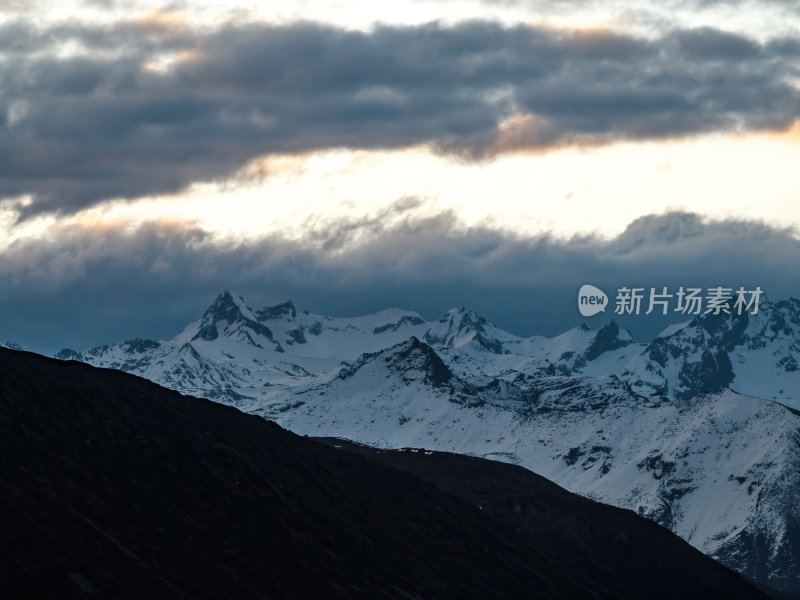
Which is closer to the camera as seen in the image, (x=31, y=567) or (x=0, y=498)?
(x=31, y=567)

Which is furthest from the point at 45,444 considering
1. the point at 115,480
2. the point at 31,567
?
the point at 31,567

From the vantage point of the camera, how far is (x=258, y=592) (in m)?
183

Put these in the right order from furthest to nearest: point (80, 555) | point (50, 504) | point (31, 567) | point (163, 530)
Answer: point (163, 530), point (50, 504), point (80, 555), point (31, 567)

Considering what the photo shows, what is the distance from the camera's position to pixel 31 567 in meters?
152

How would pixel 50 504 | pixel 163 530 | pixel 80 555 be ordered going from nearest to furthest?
pixel 80 555, pixel 50 504, pixel 163 530

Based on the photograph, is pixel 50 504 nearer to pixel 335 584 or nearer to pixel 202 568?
pixel 202 568

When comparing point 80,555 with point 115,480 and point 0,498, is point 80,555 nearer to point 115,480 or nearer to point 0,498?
point 0,498

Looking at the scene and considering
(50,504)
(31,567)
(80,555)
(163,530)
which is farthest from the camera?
(163,530)

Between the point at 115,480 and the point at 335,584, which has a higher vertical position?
the point at 115,480

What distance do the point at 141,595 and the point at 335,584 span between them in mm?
44926

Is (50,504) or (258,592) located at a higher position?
(50,504)

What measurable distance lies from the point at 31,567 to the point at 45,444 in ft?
161

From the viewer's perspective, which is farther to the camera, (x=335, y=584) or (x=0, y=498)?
(x=335, y=584)

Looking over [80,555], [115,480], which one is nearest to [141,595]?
[80,555]
